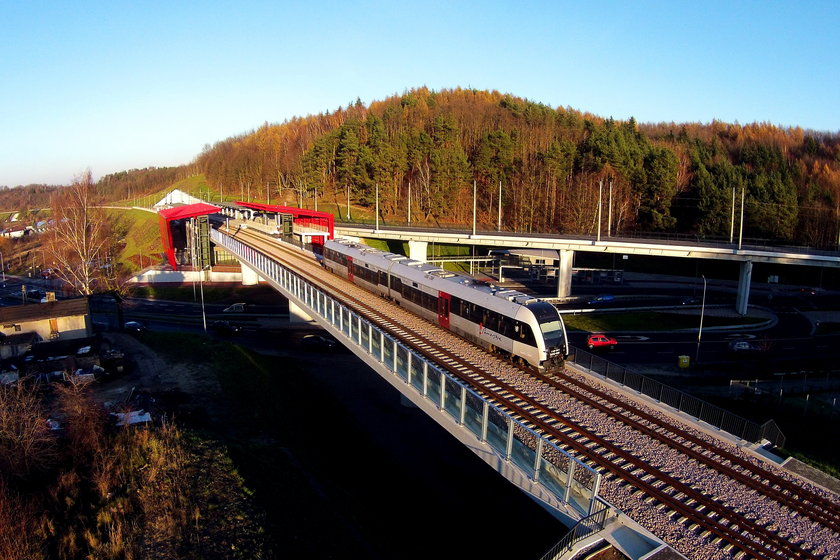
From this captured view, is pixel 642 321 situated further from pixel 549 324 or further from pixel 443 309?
pixel 549 324

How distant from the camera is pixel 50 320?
35.9 m

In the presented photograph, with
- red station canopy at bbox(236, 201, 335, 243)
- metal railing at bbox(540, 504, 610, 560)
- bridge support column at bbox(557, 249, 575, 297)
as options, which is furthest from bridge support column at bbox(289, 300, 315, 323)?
metal railing at bbox(540, 504, 610, 560)

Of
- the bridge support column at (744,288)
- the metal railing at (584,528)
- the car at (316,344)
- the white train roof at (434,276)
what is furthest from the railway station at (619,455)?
the bridge support column at (744,288)

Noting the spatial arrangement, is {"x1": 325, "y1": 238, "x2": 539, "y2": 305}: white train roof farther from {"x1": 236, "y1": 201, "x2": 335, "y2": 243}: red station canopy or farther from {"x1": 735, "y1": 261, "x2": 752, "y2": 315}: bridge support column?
{"x1": 735, "y1": 261, "x2": 752, "y2": 315}: bridge support column

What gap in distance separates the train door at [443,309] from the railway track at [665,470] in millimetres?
3118

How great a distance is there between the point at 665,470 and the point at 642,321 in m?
32.8

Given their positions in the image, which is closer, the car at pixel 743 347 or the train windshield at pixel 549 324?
the train windshield at pixel 549 324

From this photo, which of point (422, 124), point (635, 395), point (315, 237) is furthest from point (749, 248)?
point (422, 124)

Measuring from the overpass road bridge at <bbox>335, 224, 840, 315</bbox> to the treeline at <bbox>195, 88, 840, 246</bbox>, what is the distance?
10.2 metres

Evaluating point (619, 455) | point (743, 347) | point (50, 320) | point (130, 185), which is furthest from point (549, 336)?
point (130, 185)

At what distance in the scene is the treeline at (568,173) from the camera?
6762 centimetres

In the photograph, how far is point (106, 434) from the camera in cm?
2178

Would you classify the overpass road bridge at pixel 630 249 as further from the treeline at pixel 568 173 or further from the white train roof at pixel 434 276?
the white train roof at pixel 434 276

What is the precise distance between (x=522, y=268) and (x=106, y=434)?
51.5m
